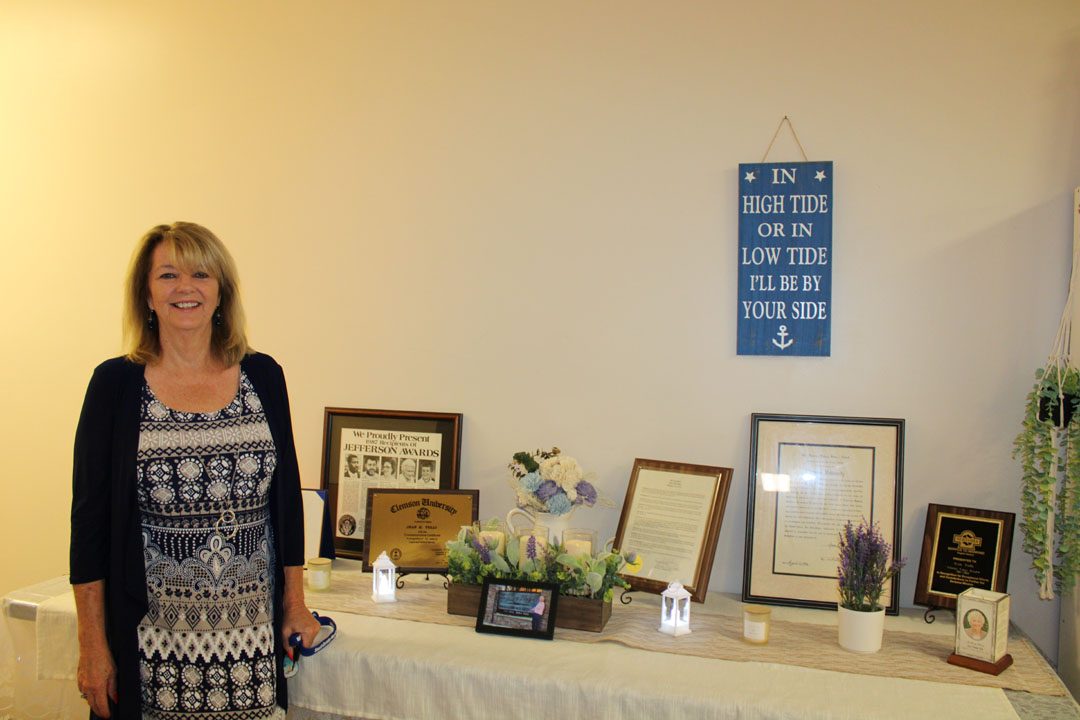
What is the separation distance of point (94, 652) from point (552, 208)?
1.54 meters

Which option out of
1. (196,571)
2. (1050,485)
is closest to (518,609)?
(196,571)

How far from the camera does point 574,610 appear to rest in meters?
1.92

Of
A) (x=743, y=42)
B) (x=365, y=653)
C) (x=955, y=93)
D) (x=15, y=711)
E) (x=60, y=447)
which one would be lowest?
(x=15, y=711)

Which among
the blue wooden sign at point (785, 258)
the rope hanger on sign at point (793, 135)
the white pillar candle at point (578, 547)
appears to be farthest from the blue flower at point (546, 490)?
the rope hanger on sign at point (793, 135)

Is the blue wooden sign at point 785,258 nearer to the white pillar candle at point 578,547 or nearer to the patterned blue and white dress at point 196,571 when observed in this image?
the white pillar candle at point 578,547

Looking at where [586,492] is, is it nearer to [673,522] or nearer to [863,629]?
[673,522]

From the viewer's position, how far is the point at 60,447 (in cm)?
285

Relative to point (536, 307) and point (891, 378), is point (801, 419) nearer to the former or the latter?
point (891, 378)

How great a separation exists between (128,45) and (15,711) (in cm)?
206

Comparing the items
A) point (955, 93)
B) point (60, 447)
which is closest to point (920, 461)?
point (955, 93)

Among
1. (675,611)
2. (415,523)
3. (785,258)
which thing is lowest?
(675,611)

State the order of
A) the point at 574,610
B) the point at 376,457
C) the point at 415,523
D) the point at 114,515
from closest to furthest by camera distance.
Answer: the point at 114,515, the point at 574,610, the point at 415,523, the point at 376,457

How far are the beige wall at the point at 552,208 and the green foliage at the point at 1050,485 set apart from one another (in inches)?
4.9

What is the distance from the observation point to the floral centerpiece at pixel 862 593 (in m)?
1.80
